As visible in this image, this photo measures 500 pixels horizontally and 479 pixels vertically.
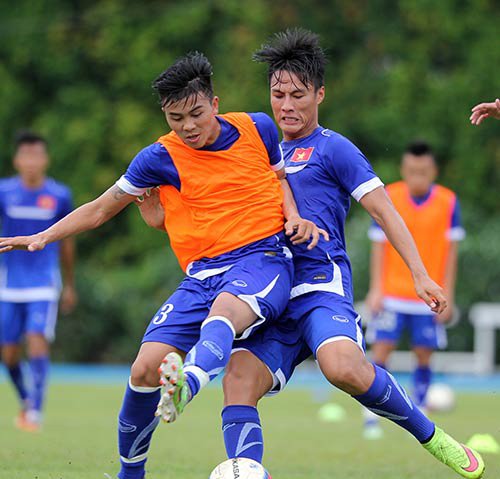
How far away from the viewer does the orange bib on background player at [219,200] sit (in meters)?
5.72

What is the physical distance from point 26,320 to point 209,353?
6.18 meters

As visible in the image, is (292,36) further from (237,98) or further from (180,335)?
(237,98)

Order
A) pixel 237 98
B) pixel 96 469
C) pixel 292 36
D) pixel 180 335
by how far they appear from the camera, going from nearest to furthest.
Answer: pixel 180 335
pixel 292 36
pixel 96 469
pixel 237 98

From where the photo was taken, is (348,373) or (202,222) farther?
(202,222)

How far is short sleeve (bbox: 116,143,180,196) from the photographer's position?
577 cm

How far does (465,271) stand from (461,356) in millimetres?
1392

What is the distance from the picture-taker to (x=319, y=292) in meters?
5.80

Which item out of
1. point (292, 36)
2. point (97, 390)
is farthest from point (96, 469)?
point (97, 390)

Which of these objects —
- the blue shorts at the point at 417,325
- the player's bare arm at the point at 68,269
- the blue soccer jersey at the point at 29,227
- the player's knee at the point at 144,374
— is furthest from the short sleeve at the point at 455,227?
the player's knee at the point at 144,374

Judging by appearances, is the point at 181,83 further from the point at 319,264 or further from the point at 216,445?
the point at 216,445

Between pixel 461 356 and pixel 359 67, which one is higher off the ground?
A: pixel 359 67

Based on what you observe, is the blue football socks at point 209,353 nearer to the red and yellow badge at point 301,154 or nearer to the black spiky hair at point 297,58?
the red and yellow badge at point 301,154

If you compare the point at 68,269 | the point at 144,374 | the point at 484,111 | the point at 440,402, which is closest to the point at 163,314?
the point at 144,374

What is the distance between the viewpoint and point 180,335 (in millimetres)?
5574
